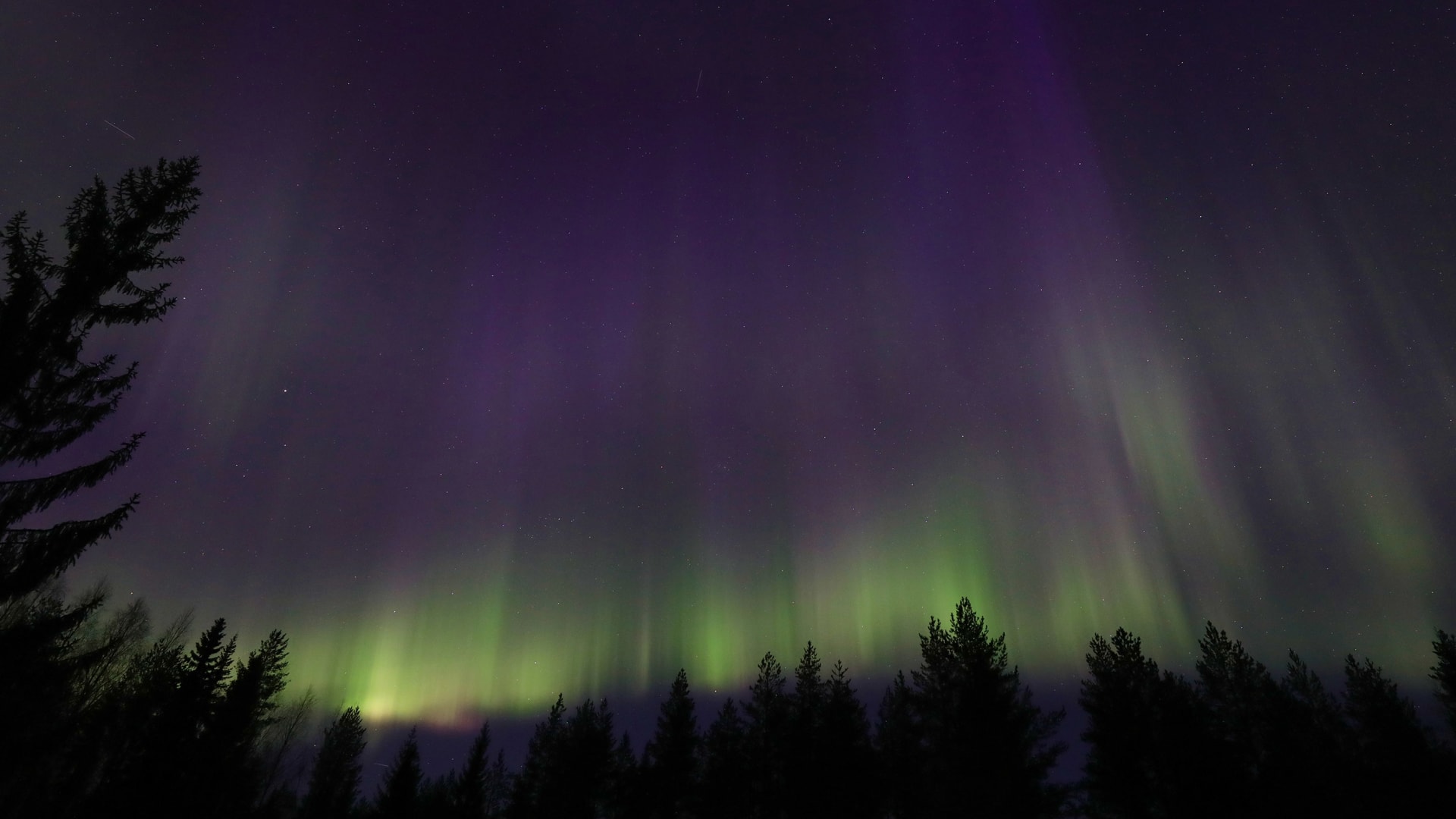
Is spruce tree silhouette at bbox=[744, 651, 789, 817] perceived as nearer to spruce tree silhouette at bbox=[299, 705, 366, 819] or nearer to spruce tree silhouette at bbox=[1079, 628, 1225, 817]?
spruce tree silhouette at bbox=[1079, 628, 1225, 817]

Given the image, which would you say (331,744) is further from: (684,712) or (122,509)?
(122,509)

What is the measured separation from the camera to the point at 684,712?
3691cm

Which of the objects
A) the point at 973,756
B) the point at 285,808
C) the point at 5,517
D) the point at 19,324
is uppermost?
the point at 19,324

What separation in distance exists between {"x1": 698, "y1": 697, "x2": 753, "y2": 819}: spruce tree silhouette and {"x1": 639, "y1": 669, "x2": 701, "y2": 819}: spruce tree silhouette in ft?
4.37

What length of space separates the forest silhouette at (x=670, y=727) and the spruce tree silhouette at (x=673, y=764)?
113mm

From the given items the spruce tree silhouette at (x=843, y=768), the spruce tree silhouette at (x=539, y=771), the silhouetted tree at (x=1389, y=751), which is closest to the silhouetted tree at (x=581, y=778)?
the spruce tree silhouette at (x=539, y=771)

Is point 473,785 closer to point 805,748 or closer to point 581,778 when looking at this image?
point 581,778

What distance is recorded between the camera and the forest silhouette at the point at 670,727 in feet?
45.9

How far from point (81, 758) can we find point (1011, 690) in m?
41.7

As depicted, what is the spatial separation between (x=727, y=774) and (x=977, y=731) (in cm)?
1384

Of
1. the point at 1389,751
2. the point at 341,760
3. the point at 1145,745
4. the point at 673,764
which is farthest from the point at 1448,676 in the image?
the point at 341,760

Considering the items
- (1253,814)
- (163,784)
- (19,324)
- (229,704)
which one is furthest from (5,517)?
(1253,814)

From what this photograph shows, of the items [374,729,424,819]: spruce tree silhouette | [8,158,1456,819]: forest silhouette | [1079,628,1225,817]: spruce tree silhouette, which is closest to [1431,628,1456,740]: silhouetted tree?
[8,158,1456,819]: forest silhouette

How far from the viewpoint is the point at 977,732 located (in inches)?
989
